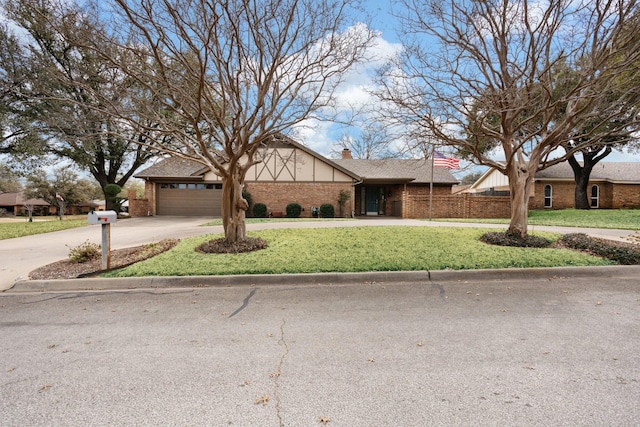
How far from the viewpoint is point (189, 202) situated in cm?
2366

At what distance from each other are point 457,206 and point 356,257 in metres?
16.0

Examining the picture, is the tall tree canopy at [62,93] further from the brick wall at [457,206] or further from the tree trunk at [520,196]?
the brick wall at [457,206]

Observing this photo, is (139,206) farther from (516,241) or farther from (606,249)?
(606,249)

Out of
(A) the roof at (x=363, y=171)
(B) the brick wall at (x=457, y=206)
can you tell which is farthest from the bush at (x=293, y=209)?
(B) the brick wall at (x=457, y=206)

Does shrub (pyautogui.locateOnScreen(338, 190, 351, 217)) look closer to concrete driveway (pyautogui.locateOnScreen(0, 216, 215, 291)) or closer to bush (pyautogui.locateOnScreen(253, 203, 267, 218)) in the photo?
bush (pyautogui.locateOnScreen(253, 203, 267, 218))

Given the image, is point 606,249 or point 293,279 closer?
point 293,279

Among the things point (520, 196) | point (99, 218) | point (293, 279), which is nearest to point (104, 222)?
point (99, 218)

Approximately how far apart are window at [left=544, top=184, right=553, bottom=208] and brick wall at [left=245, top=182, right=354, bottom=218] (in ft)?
51.4

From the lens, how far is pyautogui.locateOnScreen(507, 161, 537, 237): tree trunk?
9422mm

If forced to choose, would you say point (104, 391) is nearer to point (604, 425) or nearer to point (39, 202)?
point (604, 425)

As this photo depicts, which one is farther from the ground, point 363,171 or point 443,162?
point 363,171

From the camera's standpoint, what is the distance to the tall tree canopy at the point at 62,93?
7.74 m

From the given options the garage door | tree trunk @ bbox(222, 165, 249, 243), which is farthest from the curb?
the garage door


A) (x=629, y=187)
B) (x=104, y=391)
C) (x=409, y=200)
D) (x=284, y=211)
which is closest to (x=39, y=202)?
(x=284, y=211)
